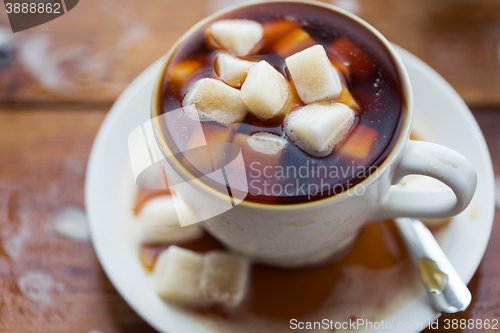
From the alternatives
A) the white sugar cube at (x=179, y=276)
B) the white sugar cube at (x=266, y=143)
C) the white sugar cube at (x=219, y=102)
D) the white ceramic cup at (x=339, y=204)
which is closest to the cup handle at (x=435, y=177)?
the white ceramic cup at (x=339, y=204)

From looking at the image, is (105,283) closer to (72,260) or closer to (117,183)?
(72,260)

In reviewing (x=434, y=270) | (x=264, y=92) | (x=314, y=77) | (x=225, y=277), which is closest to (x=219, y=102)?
(x=264, y=92)

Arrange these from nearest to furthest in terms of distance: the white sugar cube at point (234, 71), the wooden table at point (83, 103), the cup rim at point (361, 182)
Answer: the cup rim at point (361, 182) → the white sugar cube at point (234, 71) → the wooden table at point (83, 103)

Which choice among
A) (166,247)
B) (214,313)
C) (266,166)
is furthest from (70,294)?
(266,166)

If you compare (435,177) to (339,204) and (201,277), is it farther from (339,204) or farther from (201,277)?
(201,277)

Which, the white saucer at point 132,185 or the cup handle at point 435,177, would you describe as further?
the white saucer at point 132,185

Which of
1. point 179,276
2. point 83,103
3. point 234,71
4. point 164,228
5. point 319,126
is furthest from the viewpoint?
point 83,103

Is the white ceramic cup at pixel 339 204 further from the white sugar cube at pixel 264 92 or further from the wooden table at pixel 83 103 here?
the wooden table at pixel 83 103
